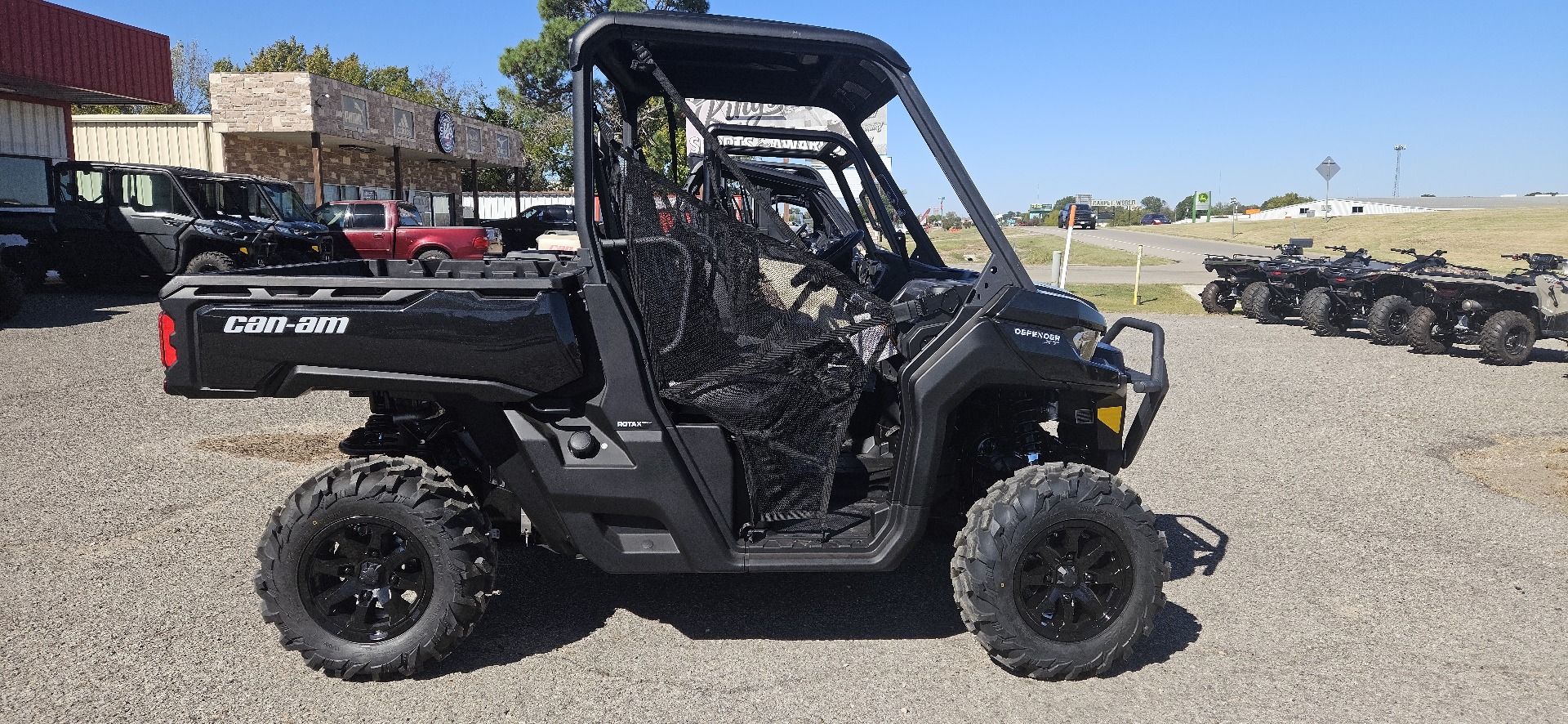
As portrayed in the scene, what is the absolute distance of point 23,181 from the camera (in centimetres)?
1561

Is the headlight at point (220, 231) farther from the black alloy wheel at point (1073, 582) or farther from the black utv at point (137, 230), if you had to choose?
the black alloy wheel at point (1073, 582)

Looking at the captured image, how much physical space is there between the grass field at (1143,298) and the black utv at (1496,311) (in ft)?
16.8

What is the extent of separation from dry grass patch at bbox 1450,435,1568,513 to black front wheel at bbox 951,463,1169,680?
12.9 feet

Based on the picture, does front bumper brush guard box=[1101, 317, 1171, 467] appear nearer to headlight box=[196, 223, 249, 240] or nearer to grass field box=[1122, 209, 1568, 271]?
headlight box=[196, 223, 249, 240]

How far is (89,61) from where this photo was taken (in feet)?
61.6

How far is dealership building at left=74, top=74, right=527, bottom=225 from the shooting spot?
22.7 meters

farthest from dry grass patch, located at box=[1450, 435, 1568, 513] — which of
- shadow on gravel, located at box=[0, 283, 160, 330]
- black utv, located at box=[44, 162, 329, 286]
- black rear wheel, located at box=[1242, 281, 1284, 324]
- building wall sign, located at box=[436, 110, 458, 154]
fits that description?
building wall sign, located at box=[436, 110, 458, 154]

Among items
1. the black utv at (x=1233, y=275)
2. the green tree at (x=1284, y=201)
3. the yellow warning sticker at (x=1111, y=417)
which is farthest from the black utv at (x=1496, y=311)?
the green tree at (x=1284, y=201)

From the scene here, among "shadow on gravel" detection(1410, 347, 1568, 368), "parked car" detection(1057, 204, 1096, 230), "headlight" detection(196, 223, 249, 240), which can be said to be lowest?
"shadow on gravel" detection(1410, 347, 1568, 368)

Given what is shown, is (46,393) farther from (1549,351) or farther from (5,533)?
(1549,351)

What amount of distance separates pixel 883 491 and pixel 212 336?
2468 mm

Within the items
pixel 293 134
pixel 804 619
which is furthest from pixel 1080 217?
pixel 293 134

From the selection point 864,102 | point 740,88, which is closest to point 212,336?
point 740,88

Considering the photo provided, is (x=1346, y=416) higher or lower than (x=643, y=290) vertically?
lower
